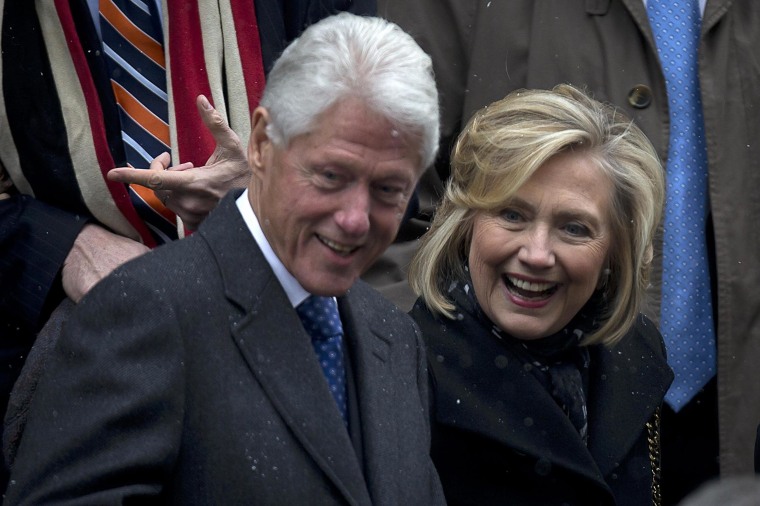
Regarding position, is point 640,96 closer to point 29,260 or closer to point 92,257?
point 92,257

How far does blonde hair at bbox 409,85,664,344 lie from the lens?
2807 mm

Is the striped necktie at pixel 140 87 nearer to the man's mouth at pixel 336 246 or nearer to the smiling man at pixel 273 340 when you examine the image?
the smiling man at pixel 273 340

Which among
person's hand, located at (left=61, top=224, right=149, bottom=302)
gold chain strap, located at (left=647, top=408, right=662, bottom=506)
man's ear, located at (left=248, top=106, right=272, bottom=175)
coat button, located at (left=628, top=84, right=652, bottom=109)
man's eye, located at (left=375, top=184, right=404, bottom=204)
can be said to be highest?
man's ear, located at (left=248, top=106, right=272, bottom=175)

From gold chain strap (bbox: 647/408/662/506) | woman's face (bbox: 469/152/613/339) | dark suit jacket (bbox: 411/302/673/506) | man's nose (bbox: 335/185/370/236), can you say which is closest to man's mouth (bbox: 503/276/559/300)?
woman's face (bbox: 469/152/613/339)

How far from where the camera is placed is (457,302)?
290 centimetres

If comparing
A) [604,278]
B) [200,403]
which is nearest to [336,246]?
[200,403]

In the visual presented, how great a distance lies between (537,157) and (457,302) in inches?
15.5

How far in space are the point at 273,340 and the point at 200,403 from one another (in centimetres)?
18

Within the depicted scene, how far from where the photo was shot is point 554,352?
2896mm

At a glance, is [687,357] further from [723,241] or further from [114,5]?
[114,5]

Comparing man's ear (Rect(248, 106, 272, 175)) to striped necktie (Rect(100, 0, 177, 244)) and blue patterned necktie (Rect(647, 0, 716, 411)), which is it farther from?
blue patterned necktie (Rect(647, 0, 716, 411))

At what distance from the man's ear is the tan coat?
46.9 inches

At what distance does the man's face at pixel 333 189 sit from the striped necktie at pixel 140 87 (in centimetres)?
63

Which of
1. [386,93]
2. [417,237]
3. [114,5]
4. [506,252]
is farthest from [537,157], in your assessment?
[114,5]
